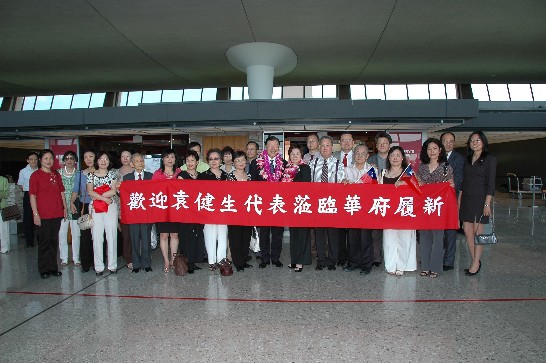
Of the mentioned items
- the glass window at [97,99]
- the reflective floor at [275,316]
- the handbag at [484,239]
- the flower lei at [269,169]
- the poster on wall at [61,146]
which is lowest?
the reflective floor at [275,316]

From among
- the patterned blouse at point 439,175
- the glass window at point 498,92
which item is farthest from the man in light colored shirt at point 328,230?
the glass window at point 498,92

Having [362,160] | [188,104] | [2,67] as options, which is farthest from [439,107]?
[2,67]

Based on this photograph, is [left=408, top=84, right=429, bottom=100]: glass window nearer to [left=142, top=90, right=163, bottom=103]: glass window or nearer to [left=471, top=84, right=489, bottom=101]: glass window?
[left=471, top=84, right=489, bottom=101]: glass window

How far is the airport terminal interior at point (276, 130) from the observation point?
9.90 ft

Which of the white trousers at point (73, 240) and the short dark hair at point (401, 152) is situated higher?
the short dark hair at point (401, 152)

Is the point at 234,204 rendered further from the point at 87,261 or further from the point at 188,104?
the point at 188,104

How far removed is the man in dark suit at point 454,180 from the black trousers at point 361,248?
110 centimetres

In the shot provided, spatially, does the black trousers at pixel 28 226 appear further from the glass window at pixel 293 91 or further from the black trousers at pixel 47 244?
the glass window at pixel 293 91

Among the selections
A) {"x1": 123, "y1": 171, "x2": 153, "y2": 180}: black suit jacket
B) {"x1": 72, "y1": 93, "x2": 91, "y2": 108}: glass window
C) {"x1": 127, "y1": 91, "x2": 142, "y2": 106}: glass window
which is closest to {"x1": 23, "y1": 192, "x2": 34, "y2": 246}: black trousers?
{"x1": 123, "y1": 171, "x2": 153, "y2": 180}: black suit jacket

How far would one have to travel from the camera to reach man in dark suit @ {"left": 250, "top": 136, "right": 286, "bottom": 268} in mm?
4991

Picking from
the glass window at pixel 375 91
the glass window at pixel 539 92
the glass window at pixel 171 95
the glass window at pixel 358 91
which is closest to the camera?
the glass window at pixel 358 91

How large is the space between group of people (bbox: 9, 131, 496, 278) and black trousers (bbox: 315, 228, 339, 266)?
1cm

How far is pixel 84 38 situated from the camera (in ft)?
46.0

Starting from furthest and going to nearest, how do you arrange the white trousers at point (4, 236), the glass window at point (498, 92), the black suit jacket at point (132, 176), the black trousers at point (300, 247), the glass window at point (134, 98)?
the glass window at point (134, 98)
the glass window at point (498, 92)
the white trousers at point (4, 236)
the black suit jacket at point (132, 176)
the black trousers at point (300, 247)
